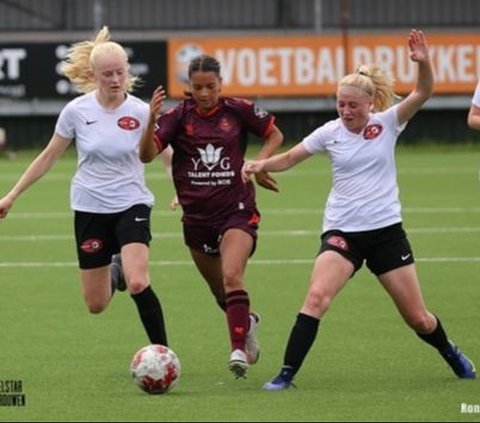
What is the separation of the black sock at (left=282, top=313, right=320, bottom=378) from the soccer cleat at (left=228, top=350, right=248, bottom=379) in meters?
0.38

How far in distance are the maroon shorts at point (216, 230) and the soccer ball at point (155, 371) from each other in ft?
3.90

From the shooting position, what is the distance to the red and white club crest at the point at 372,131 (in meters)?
10.5

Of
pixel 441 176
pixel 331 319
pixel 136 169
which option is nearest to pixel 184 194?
pixel 136 169

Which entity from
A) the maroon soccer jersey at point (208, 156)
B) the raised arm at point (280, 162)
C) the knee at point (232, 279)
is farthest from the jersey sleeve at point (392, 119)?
the knee at point (232, 279)

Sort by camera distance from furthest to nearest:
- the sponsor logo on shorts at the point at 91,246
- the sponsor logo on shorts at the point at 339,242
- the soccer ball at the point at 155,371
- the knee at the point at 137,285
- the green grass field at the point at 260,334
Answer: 1. the sponsor logo on shorts at the point at 91,246
2. the knee at the point at 137,285
3. the sponsor logo on shorts at the point at 339,242
4. the soccer ball at the point at 155,371
5. the green grass field at the point at 260,334

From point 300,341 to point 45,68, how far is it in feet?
89.0

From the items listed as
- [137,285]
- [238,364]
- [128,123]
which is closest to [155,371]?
[238,364]

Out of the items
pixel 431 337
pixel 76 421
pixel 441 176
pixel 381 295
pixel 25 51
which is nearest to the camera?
pixel 76 421

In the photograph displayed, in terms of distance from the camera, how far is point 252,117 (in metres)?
11.2

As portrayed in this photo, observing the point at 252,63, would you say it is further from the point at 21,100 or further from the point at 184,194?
the point at 184,194

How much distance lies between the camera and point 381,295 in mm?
15328

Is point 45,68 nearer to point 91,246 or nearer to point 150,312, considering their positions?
point 91,246

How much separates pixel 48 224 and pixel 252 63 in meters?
14.9

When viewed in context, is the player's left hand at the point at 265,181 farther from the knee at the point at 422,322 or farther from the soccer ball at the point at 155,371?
the soccer ball at the point at 155,371
